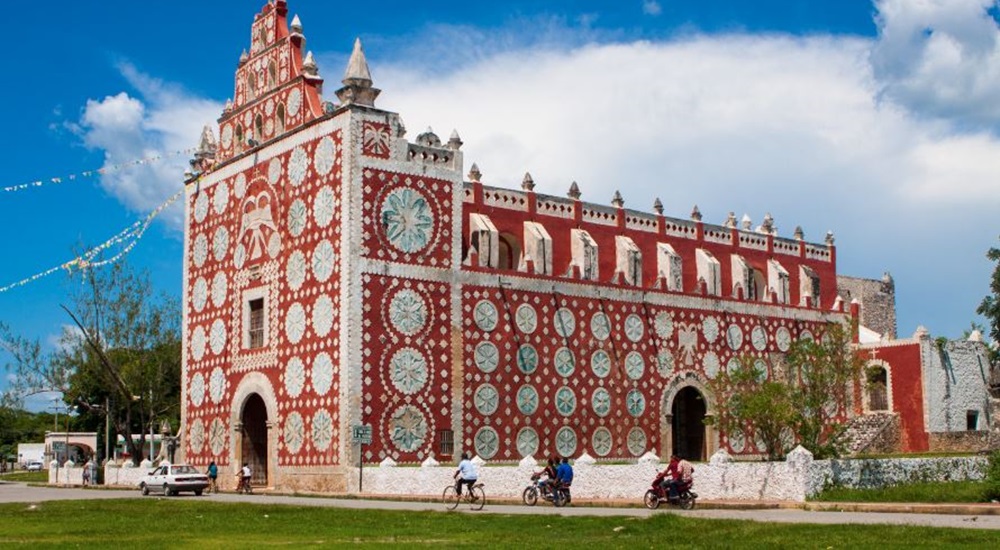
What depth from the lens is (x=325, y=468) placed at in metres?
39.0

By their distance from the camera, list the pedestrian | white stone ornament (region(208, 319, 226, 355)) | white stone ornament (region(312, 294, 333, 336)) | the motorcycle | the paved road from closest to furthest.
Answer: the paved road
the motorcycle
white stone ornament (region(312, 294, 333, 336))
the pedestrian
white stone ornament (region(208, 319, 226, 355))

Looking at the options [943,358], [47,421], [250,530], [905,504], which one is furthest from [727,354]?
[47,421]

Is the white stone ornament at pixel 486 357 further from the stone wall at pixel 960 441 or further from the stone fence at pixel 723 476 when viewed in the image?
the stone wall at pixel 960 441

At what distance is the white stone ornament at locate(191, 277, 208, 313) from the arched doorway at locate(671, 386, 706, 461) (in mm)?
19059

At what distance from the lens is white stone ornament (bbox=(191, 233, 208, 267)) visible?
47875 millimetres

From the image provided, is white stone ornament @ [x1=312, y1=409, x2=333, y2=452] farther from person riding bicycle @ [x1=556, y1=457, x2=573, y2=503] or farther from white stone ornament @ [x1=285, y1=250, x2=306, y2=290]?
person riding bicycle @ [x1=556, y1=457, x2=573, y2=503]

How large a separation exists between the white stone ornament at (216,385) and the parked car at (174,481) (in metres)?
5.06

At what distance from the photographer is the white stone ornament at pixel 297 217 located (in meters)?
41.8

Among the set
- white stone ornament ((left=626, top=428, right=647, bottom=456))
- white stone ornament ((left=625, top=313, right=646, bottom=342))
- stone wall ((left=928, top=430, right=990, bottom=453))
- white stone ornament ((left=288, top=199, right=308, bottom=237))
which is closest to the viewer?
white stone ornament ((left=288, top=199, right=308, bottom=237))

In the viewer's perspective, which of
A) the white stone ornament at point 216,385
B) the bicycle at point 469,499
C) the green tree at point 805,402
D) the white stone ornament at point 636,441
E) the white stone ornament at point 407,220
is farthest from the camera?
the white stone ornament at point 636,441

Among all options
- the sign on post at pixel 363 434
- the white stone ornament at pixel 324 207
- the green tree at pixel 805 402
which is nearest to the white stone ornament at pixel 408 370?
the sign on post at pixel 363 434

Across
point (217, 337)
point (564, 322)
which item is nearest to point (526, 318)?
point (564, 322)

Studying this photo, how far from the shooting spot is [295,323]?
41.7m

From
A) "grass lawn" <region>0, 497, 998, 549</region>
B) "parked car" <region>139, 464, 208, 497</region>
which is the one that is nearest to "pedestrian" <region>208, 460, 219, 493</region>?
"parked car" <region>139, 464, 208, 497</region>
